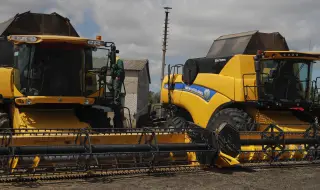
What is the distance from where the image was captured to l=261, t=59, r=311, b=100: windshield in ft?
32.7

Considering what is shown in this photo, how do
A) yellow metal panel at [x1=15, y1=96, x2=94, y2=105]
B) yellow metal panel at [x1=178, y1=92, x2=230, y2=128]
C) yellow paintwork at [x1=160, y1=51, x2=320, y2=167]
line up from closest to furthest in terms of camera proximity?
yellow metal panel at [x1=15, y1=96, x2=94, y2=105]
yellow paintwork at [x1=160, y1=51, x2=320, y2=167]
yellow metal panel at [x1=178, y1=92, x2=230, y2=128]

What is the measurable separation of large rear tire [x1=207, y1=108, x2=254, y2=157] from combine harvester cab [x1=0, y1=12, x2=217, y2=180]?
0.69 feet

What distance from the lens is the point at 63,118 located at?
8.99m

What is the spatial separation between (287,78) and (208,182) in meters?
4.71

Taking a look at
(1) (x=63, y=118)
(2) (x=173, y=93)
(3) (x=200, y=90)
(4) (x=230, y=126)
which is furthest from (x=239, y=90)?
(1) (x=63, y=118)

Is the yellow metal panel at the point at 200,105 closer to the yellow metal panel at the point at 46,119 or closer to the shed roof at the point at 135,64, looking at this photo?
the yellow metal panel at the point at 46,119

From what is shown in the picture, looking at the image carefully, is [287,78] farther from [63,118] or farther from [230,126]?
[63,118]

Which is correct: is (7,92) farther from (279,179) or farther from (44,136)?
(279,179)

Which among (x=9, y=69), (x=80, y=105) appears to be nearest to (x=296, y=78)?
(x=80, y=105)

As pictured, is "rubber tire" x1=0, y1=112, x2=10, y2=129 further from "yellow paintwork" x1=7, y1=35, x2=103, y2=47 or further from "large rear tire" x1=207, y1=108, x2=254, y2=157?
"large rear tire" x1=207, y1=108, x2=254, y2=157

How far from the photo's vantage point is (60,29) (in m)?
10.5

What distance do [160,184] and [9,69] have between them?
4489mm

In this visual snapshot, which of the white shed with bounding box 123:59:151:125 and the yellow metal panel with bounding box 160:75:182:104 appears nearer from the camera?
the yellow metal panel with bounding box 160:75:182:104

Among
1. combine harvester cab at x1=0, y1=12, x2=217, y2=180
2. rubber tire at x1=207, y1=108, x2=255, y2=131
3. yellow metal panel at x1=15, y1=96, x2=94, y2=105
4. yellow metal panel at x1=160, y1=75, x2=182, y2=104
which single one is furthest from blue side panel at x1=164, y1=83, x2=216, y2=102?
yellow metal panel at x1=15, y1=96, x2=94, y2=105
